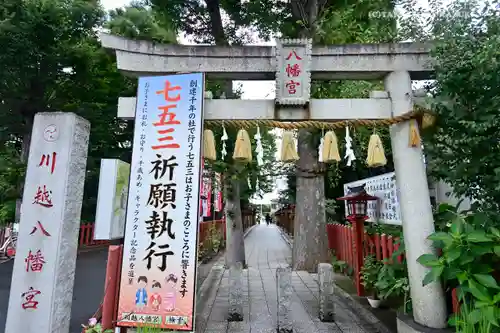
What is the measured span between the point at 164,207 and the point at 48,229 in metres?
1.43

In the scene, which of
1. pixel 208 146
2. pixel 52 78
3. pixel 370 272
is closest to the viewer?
pixel 208 146

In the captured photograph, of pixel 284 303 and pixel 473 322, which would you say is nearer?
pixel 473 322

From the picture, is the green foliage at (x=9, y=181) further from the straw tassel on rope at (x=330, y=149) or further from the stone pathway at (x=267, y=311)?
the straw tassel on rope at (x=330, y=149)

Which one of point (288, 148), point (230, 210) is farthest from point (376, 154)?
point (230, 210)

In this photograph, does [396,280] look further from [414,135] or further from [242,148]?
[242,148]

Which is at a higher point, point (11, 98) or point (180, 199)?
point (11, 98)

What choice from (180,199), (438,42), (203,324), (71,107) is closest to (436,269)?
(438,42)

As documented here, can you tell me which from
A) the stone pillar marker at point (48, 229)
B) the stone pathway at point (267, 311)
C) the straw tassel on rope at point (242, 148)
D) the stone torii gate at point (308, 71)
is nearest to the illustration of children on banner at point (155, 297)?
the stone pillar marker at point (48, 229)

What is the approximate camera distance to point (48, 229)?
12.2 ft

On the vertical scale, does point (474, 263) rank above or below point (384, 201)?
below

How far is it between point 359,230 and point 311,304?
1927 mm

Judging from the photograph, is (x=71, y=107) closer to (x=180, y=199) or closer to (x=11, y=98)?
(x=11, y=98)

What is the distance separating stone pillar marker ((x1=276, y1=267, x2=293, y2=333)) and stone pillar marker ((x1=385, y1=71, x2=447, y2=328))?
1814 millimetres

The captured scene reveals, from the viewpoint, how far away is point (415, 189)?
4.78 meters
